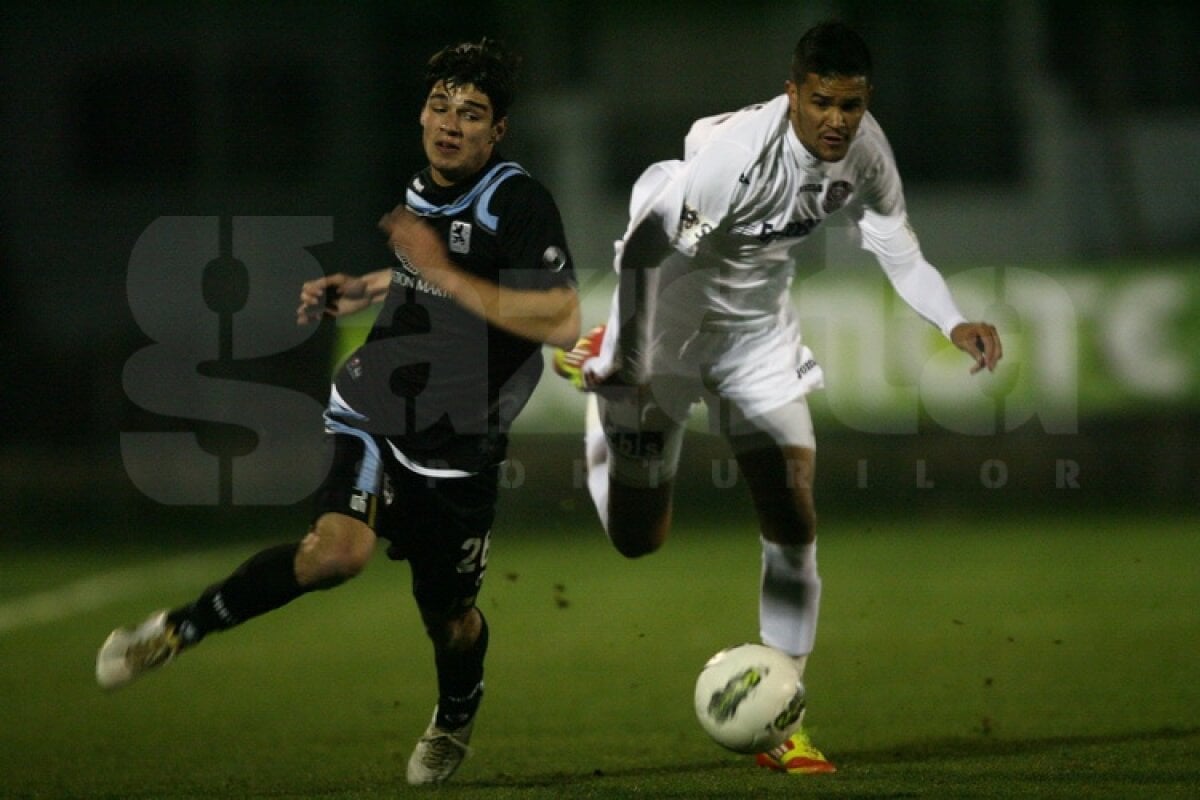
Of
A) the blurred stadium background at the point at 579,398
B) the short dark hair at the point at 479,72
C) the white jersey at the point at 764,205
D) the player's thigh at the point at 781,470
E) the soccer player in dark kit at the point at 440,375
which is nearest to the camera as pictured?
the soccer player in dark kit at the point at 440,375

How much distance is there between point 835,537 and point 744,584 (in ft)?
7.19

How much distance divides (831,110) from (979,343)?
0.96 meters

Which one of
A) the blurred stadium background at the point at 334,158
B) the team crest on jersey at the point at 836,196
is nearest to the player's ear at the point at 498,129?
the team crest on jersey at the point at 836,196

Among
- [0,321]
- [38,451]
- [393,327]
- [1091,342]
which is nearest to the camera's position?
[393,327]

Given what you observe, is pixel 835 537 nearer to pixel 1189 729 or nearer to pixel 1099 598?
pixel 1099 598

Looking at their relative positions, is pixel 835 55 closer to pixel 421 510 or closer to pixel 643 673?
pixel 421 510

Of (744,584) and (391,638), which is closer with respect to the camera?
(391,638)

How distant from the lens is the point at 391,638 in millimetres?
10211

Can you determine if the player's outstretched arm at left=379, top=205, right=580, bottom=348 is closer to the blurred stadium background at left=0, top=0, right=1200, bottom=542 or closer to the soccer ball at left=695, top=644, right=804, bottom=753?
the soccer ball at left=695, top=644, right=804, bottom=753

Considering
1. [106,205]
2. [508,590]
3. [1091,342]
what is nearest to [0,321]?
[106,205]

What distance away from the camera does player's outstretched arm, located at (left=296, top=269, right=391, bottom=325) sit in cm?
590

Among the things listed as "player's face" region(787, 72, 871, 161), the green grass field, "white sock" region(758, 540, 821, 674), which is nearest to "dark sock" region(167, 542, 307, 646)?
the green grass field

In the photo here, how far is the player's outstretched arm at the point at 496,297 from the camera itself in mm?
5520

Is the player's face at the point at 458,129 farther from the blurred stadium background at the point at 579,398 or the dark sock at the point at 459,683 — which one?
the blurred stadium background at the point at 579,398
